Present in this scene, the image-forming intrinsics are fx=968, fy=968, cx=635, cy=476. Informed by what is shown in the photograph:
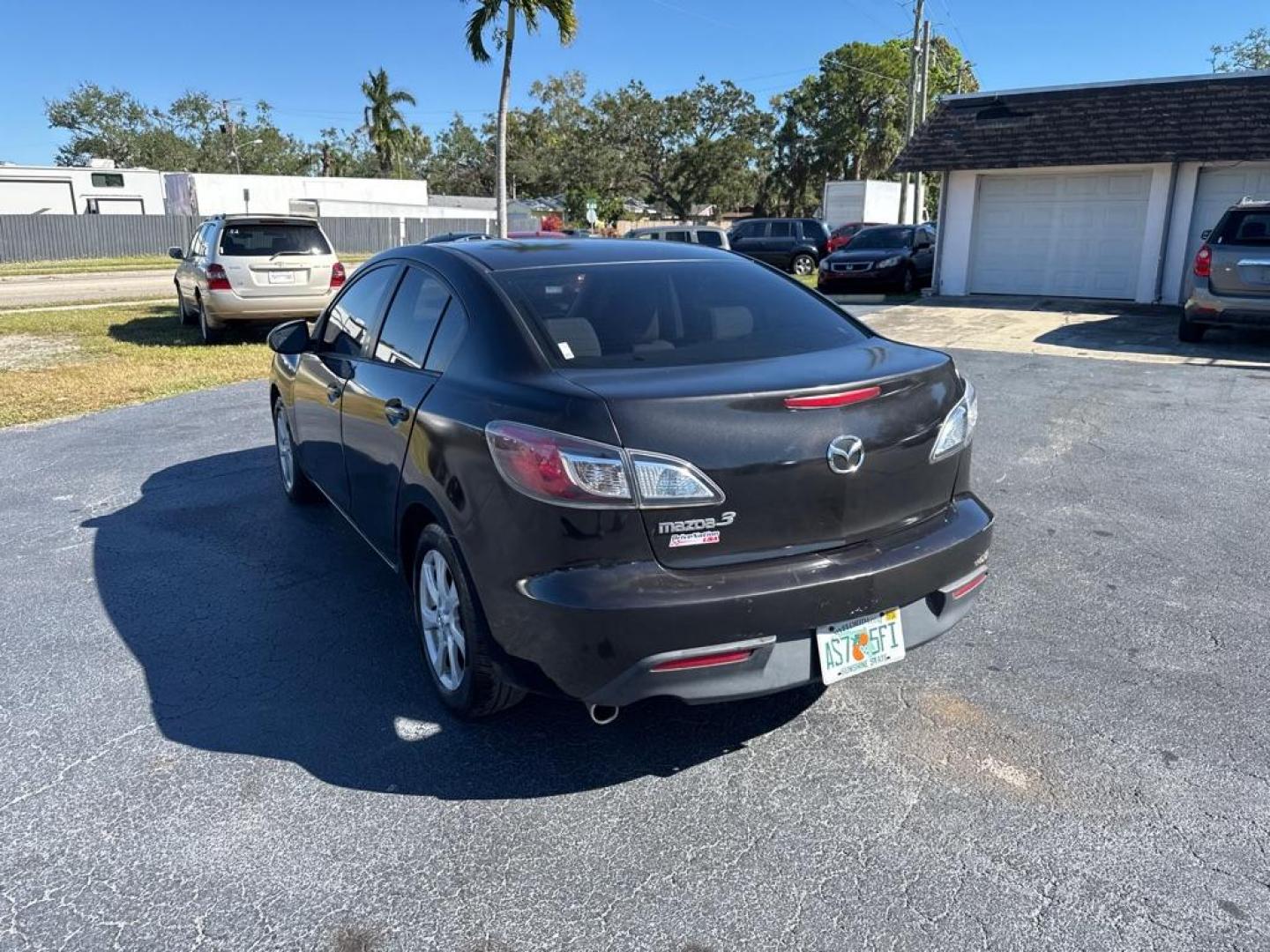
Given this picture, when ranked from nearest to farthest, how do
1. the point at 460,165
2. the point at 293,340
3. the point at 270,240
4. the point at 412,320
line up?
the point at 412,320
the point at 293,340
the point at 270,240
the point at 460,165

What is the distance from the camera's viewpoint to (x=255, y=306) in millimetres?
13016

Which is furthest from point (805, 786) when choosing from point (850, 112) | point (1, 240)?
point (850, 112)

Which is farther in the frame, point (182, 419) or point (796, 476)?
point (182, 419)

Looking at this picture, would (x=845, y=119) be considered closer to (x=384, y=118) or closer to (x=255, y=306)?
(x=384, y=118)

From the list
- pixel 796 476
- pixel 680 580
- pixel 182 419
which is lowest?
pixel 182 419

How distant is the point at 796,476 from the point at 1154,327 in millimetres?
13567

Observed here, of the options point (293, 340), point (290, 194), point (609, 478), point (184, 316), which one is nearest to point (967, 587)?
point (609, 478)

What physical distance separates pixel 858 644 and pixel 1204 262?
10921 mm

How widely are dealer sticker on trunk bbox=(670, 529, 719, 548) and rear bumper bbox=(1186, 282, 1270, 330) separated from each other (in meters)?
11.1

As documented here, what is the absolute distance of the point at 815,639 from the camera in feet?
9.46

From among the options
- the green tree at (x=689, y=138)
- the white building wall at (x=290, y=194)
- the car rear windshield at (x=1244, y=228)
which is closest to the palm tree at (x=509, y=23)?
the car rear windshield at (x=1244, y=228)

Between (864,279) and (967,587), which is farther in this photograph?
(864,279)

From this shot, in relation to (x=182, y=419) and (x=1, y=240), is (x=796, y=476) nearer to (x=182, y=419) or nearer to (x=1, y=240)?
(x=182, y=419)

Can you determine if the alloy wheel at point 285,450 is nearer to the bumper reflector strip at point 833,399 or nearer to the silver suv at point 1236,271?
the bumper reflector strip at point 833,399
